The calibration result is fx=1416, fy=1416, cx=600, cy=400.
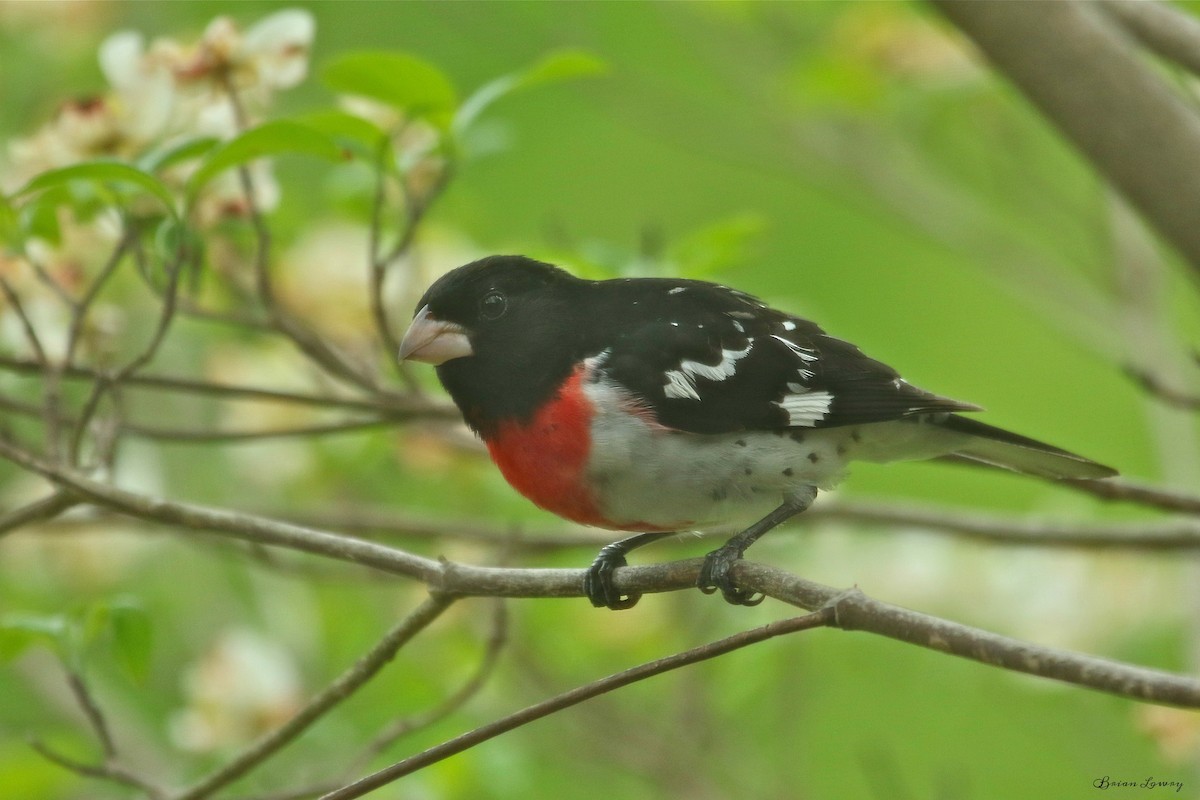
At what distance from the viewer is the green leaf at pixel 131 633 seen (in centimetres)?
180

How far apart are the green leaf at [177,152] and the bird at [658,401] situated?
40 cm

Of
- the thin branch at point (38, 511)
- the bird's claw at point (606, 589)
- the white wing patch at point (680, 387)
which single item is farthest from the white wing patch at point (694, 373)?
the thin branch at point (38, 511)

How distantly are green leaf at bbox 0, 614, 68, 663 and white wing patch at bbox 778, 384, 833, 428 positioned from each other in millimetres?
1064

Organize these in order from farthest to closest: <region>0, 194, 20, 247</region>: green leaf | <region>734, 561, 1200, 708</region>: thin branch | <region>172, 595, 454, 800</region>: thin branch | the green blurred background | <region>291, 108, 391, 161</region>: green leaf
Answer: the green blurred background, <region>291, 108, 391, 161</region>: green leaf, <region>0, 194, 20, 247</region>: green leaf, <region>172, 595, 454, 800</region>: thin branch, <region>734, 561, 1200, 708</region>: thin branch

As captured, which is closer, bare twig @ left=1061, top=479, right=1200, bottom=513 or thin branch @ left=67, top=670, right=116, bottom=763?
thin branch @ left=67, top=670, right=116, bottom=763

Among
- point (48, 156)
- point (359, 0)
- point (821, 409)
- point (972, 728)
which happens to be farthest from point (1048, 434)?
point (48, 156)

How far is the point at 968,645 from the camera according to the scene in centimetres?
127

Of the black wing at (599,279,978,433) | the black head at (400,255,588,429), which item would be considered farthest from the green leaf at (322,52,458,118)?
the black wing at (599,279,978,433)

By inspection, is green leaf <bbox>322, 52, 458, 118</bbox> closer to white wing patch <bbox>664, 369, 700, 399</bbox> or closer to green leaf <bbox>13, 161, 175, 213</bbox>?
green leaf <bbox>13, 161, 175, 213</bbox>

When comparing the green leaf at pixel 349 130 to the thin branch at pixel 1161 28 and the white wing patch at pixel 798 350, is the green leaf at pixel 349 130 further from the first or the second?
the thin branch at pixel 1161 28

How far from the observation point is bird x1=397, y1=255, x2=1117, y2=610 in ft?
6.86

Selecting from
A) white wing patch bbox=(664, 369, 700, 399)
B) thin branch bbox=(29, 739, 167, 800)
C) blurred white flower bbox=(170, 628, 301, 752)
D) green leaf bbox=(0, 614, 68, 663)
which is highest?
white wing patch bbox=(664, 369, 700, 399)

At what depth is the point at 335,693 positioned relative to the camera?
182 cm

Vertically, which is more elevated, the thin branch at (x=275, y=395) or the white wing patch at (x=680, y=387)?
the white wing patch at (x=680, y=387)
